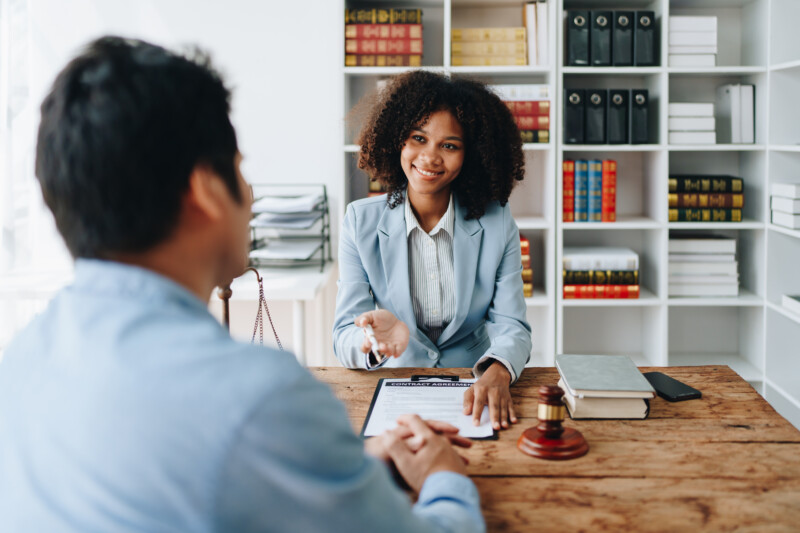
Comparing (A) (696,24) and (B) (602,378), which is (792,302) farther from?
(B) (602,378)

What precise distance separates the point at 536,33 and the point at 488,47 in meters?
0.21

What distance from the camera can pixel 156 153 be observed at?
26.7 inches

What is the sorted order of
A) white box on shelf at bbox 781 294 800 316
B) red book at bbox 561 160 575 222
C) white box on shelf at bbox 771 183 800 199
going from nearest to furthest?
white box on shelf at bbox 771 183 800 199 → white box on shelf at bbox 781 294 800 316 → red book at bbox 561 160 575 222

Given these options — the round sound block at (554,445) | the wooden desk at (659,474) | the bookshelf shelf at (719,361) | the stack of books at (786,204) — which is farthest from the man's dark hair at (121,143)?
the bookshelf shelf at (719,361)

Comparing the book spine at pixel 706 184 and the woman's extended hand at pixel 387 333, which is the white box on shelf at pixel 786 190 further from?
the woman's extended hand at pixel 387 333

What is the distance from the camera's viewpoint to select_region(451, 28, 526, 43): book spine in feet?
9.97

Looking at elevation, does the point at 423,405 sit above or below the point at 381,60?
below

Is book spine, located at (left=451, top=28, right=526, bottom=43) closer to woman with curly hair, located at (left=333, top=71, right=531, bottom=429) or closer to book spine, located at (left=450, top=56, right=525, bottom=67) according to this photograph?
book spine, located at (left=450, top=56, right=525, bottom=67)

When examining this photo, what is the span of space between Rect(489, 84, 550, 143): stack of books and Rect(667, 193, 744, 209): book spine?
0.63 meters

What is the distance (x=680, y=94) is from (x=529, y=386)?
2260 mm

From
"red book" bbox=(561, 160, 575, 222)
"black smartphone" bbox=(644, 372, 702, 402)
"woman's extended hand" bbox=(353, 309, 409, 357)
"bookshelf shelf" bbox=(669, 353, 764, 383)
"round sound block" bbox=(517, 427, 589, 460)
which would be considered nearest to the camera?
"round sound block" bbox=(517, 427, 589, 460)

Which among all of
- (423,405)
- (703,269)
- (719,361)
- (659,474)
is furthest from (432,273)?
(719,361)

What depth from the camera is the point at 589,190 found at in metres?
3.12

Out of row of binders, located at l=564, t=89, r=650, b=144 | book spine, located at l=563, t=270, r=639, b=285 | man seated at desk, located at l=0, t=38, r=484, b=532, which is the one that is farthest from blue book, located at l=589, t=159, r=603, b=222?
man seated at desk, located at l=0, t=38, r=484, b=532
